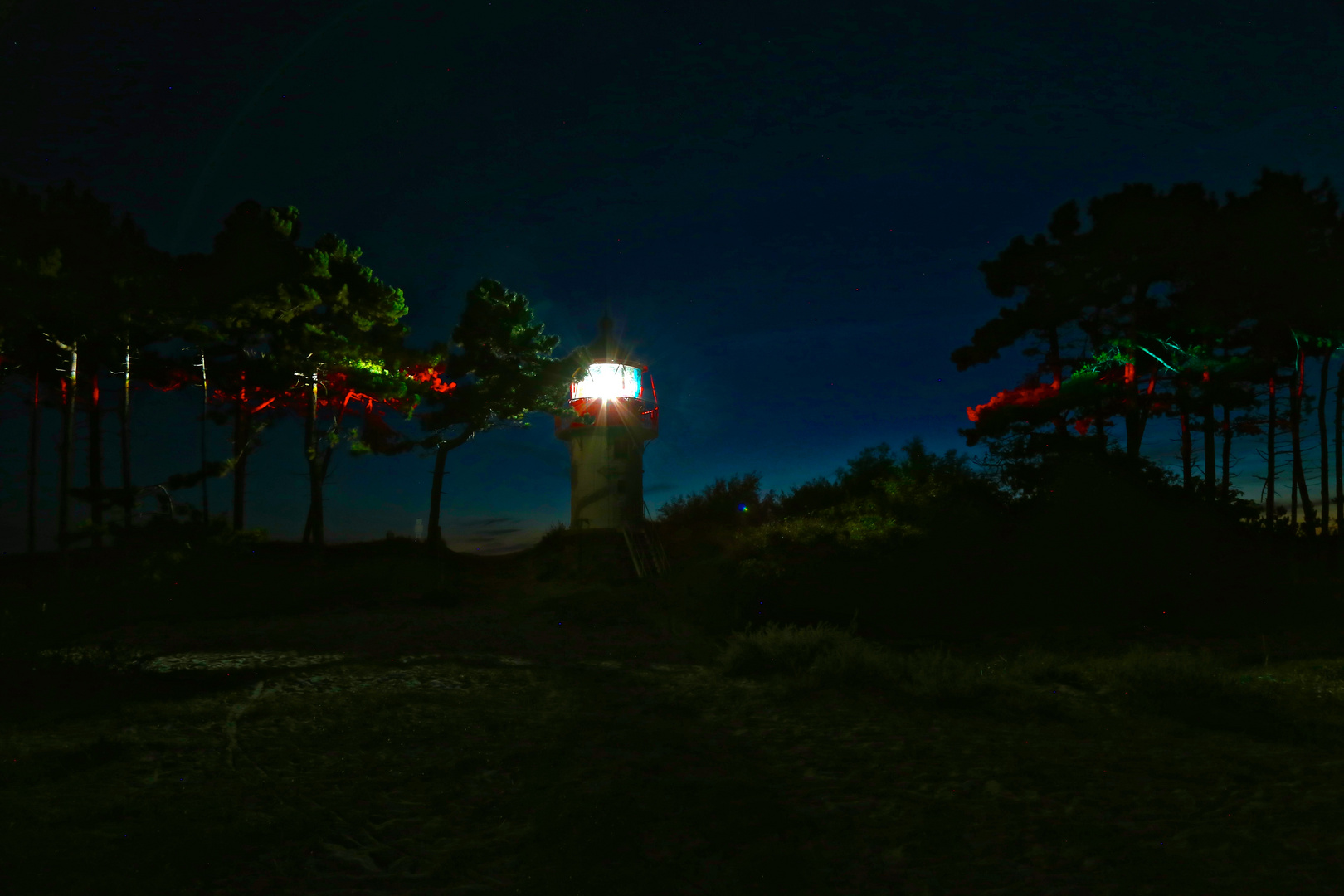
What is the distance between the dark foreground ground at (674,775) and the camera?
13.4 feet

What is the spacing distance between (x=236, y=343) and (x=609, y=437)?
13.8 meters

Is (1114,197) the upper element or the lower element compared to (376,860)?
upper

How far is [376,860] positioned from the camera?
14.1 feet

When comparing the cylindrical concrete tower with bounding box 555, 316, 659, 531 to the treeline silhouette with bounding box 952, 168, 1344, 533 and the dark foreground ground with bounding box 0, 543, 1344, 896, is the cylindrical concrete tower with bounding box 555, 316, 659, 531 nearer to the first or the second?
the treeline silhouette with bounding box 952, 168, 1344, 533

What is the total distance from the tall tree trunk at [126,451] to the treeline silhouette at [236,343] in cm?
4

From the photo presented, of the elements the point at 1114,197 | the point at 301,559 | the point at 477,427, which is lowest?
the point at 301,559

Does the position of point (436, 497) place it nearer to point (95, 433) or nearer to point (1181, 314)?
point (95, 433)

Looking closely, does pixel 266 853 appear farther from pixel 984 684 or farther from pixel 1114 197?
pixel 1114 197

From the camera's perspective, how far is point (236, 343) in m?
27.6

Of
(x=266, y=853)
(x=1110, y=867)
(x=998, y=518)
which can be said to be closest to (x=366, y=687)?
(x=266, y=853)

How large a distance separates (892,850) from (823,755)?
191 cm

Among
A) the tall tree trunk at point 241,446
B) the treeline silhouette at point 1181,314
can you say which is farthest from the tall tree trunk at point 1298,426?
the tall tree trunk at point 241,446

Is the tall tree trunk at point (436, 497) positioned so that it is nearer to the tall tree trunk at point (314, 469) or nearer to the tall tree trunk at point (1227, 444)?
the tall tree trunk at point (314, 469)

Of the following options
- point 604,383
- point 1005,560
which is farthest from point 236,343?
point 1005,560
